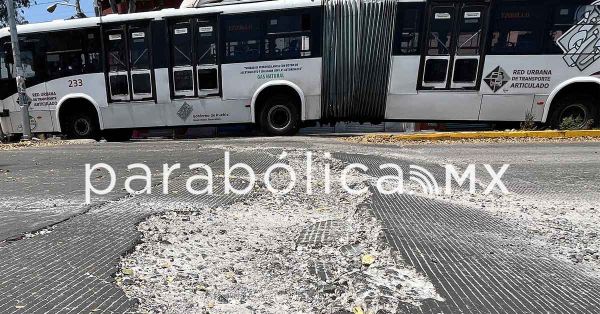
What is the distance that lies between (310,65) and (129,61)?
429 centimetres

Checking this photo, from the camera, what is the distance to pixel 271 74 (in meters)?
8.91

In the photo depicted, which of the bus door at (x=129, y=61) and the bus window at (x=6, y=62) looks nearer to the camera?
the bus door at (x=129, y=61)

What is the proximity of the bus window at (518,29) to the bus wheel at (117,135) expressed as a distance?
29.1 feet

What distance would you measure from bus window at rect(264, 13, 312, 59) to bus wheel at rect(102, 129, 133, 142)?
14.3 ft

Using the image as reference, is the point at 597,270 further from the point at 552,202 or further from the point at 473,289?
the point at 552,202

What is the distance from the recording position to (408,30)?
27.4ft

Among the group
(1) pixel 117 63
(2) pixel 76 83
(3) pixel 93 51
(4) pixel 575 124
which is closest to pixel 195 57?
(1) pixel 117 63

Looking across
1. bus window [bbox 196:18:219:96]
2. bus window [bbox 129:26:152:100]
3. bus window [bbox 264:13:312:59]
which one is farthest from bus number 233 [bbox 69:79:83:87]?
bus window [bbox 264:13:312:59]

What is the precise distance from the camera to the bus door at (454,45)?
26.7 feet

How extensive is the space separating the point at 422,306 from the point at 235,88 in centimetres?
787

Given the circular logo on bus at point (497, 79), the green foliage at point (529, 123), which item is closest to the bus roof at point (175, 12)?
the circular logo on bus at point (497, 79)

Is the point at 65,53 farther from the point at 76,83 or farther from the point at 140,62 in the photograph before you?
the point at 140,62

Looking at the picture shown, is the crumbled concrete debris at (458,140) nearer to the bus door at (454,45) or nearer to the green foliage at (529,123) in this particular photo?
the green foliage at (529,123)

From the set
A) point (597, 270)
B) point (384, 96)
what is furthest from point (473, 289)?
point (384, 96)
